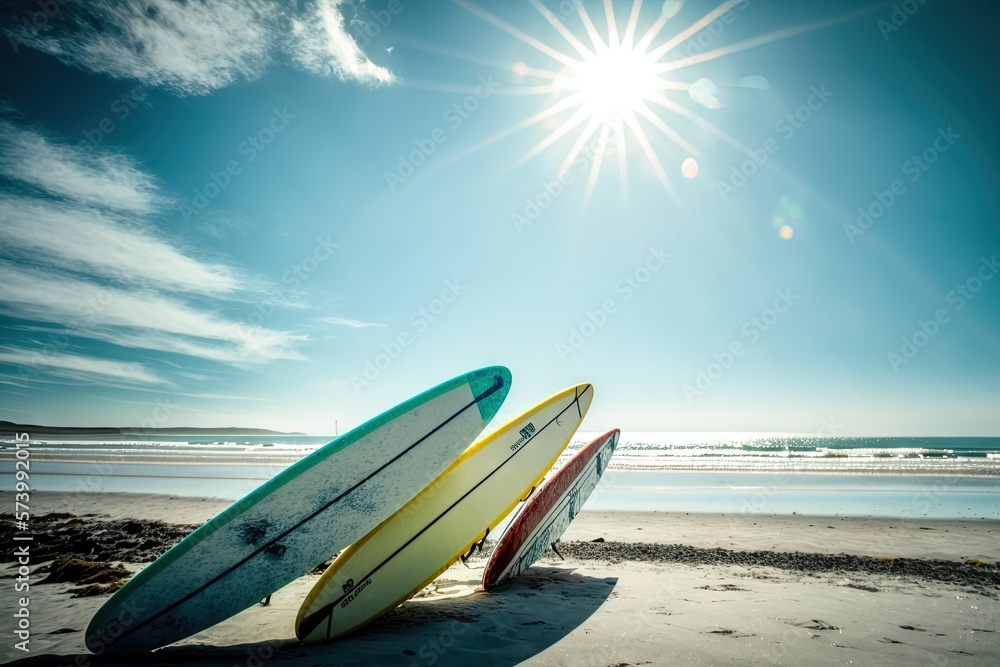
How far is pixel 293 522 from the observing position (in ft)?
8.96

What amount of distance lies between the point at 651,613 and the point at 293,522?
7.96 ft

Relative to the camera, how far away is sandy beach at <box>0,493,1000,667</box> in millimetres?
2445

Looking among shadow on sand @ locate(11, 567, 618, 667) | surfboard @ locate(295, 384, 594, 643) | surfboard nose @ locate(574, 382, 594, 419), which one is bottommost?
shadow on sand @ locate(11, 567, 618, 667)

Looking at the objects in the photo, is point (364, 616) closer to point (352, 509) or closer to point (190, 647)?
point (352, 509)

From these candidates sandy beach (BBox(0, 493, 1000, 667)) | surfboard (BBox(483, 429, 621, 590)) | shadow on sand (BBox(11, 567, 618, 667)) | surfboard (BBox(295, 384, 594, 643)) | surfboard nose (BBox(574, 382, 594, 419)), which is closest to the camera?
shadow on sand (BBox(11, 567, 618, 667))

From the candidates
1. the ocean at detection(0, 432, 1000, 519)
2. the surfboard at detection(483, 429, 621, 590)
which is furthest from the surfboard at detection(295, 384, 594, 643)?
the ocean at detection(0, 432, 1000, 519)

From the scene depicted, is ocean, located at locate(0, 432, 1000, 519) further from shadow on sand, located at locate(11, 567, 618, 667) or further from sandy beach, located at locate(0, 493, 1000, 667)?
shadow on sand, located at locate(11, 567, 618, 667)

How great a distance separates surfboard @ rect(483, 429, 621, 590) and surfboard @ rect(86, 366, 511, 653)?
3.20ft

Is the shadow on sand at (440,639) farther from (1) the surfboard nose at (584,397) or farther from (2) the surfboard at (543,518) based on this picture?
(1) the surfboard nose at (584,397)

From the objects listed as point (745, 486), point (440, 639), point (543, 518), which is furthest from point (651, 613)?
point (745, 486)

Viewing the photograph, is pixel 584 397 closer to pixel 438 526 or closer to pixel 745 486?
pixel 438 526

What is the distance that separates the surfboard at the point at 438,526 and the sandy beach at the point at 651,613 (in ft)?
0.55

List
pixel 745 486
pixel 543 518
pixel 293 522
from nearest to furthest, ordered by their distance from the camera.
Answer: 1. pixel 293 522
2. pixel 543 518
3. pixel 745 486

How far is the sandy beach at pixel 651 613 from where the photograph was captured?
245 centimetres
